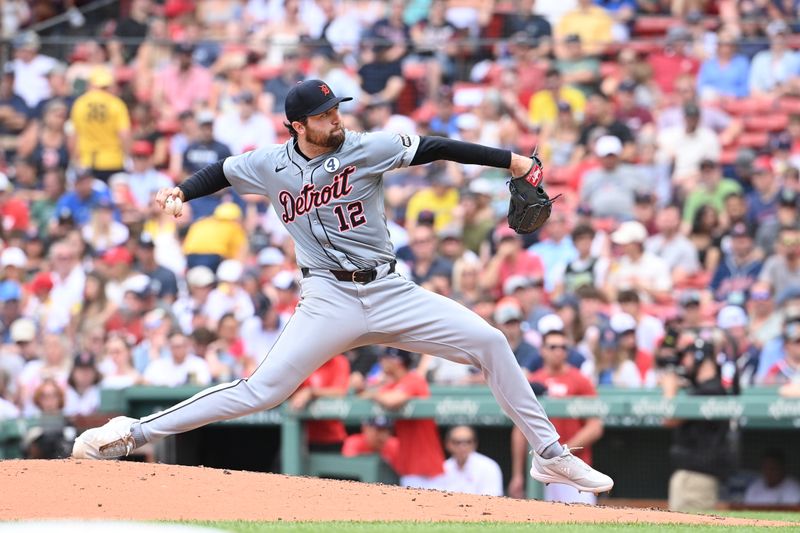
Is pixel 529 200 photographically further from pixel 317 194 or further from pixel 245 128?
pixel 245 128

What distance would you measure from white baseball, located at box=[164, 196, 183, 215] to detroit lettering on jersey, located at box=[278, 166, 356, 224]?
0.47 meters

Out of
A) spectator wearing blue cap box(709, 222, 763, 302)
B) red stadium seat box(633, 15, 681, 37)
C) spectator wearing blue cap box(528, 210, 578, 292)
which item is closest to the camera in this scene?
spectator wearing blue cap box(709, 222, 763, 302)

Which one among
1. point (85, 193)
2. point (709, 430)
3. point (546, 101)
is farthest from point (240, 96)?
point (709, 430)

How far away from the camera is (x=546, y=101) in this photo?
44.8 ft

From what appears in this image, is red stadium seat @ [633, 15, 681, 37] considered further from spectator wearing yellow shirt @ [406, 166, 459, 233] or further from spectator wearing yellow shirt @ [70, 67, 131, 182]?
spectator wearing yellow shirt @ [70, 67, 131, 182]

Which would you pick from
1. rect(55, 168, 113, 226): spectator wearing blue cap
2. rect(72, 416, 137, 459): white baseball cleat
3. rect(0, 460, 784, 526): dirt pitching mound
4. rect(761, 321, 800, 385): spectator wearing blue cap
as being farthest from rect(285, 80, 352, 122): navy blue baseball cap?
rect(55, 168, 113, 226): spectator wearing blue cap

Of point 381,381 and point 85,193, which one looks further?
point 85,193

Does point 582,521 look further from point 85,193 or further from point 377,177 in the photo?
point 85,193

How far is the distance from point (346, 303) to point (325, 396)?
345 cm

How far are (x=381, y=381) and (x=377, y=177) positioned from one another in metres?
3.76

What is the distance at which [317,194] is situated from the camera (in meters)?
6.29

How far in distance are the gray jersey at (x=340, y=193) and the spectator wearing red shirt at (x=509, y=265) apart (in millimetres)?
5301

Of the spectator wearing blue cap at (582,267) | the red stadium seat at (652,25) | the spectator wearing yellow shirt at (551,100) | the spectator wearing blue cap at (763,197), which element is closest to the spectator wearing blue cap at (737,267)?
Result: the spectator wearing blue cap at (763,197)

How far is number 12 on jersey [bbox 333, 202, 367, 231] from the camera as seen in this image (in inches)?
247
